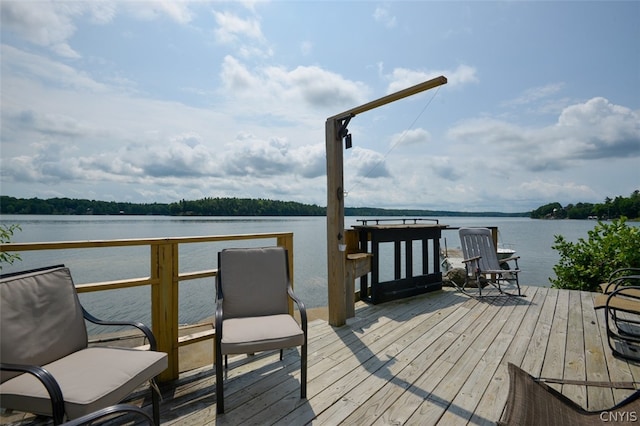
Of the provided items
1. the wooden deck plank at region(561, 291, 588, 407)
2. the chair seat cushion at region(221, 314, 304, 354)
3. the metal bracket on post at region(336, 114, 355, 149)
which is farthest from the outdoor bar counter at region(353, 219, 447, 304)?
the chair seat cushion at region(221, 314, 304, 354)

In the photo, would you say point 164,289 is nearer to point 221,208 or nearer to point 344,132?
point 344,132

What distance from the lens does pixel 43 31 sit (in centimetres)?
353

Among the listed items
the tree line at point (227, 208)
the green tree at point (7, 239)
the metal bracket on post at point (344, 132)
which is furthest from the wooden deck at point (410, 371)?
the tree line at point (227, 208)

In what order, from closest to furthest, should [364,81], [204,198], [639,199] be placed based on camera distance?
[364,81], [639,199], [204,198]

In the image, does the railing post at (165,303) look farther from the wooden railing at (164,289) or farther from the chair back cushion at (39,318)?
the chair back cushion at (39,318)

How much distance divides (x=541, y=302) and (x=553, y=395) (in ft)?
10.7

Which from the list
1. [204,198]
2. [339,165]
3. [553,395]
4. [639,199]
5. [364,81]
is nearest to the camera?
[553,395]

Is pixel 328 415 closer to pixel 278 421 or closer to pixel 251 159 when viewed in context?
pixel 278 421

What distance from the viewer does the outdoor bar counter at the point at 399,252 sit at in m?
4.22

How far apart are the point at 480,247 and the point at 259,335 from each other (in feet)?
14.3

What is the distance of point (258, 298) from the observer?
258cm

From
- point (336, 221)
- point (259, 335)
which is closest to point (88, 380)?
point (259, 335)

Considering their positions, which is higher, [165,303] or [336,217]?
[336,217]

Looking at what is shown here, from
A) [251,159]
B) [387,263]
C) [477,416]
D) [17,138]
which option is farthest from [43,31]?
[387,263]
